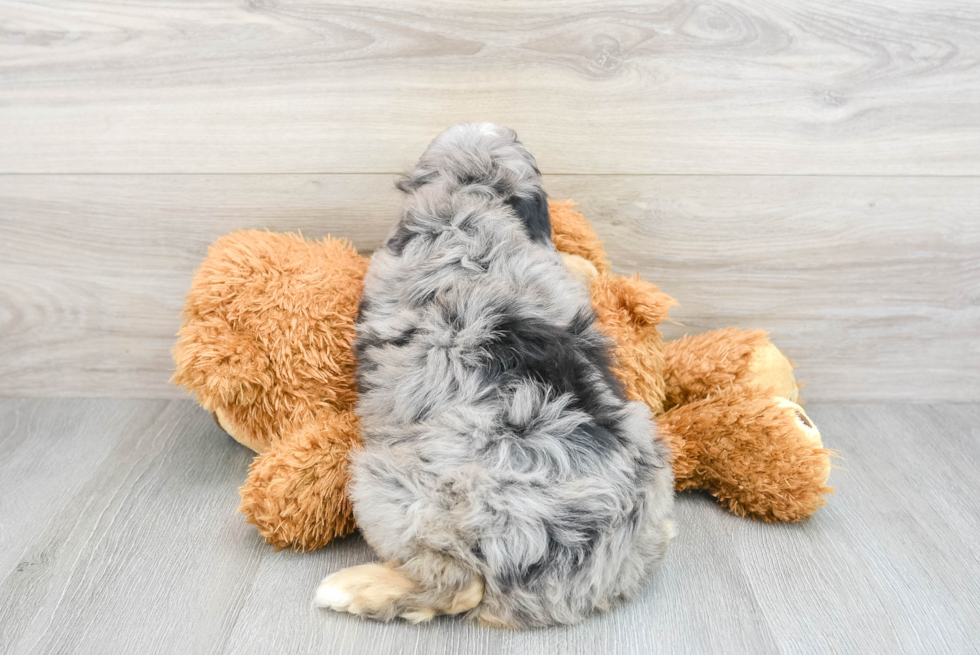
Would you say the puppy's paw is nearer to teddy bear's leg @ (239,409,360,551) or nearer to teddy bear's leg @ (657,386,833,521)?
teddy bear's leg @ (239,409,360,551)

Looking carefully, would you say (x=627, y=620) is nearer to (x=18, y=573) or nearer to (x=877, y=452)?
(x=877, y=452)

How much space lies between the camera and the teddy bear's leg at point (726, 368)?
1044 millimetres

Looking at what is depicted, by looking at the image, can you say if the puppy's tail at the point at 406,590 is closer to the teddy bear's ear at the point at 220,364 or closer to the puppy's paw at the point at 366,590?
the puppy's paw at the point at 366,590

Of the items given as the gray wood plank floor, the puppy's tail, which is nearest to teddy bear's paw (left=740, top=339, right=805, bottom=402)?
the gray wood plank floor

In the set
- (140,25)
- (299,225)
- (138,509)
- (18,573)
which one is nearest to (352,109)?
(299,225)

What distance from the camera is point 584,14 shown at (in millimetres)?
1081

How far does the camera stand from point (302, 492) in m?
0.88

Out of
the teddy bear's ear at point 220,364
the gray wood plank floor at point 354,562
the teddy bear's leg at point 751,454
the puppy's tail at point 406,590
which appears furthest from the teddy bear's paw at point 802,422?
the teddy bear's ear at point 220,364

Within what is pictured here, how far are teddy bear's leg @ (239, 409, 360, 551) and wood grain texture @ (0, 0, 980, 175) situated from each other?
1.55 ft

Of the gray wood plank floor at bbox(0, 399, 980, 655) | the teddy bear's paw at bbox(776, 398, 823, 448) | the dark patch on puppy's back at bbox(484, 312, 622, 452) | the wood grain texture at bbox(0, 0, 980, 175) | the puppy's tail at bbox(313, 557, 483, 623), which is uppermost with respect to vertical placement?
the wood grain texture at bbox(0, 0, 980, 175)

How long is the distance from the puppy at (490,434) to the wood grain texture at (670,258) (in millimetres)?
356

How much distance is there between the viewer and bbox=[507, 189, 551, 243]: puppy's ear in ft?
2.88

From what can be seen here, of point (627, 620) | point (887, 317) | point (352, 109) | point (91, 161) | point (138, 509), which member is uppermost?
point (352, 109)

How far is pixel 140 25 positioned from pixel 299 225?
375mm
